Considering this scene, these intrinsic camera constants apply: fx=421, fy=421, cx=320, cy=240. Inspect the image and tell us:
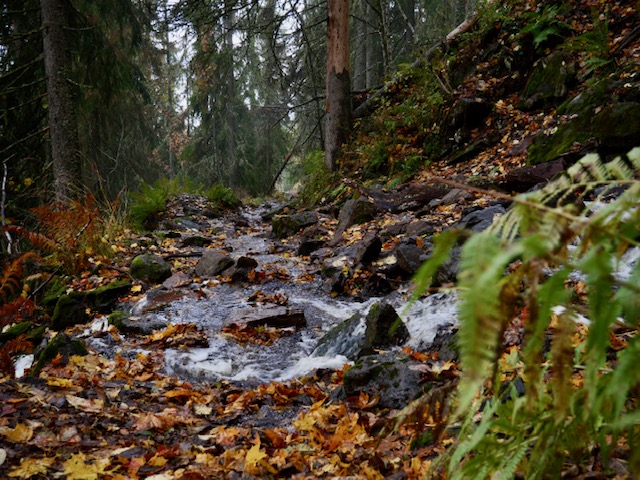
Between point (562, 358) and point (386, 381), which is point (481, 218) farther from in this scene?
point (562, 358)

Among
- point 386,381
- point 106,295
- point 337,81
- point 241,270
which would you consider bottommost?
point 386,381

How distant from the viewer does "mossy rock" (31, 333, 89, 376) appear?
3035 millimetres

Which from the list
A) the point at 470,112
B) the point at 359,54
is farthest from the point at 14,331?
the point at 359,54

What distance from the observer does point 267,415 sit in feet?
8.04

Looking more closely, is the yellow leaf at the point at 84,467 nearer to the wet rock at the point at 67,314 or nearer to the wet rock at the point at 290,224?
the wet rock at the point at 67,314

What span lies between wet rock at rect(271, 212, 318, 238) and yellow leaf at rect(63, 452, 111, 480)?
18.6 ft

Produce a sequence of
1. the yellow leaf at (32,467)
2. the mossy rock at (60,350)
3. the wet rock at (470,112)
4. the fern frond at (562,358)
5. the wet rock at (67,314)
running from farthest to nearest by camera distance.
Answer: the wet rock at (470,112), the wet rock at (67,314), the mossy rock at (60,350), the yellow leaf at (32,467), the fern frond at (562,358)

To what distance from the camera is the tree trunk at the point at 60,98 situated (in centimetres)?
669

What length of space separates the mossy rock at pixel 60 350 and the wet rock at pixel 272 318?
1.22 m

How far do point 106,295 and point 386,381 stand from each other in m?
3.58

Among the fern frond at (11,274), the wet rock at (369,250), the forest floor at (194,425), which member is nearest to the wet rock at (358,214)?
the wet rock at (369,250)

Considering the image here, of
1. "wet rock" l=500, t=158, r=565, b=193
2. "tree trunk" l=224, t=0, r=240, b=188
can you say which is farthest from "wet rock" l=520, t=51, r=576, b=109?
"tree trunk" l=224, t=0, r=240, b=188

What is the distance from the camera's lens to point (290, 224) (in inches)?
289

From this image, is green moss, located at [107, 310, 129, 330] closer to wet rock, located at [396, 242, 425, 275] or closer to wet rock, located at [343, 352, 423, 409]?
wet rock, located at [343, 352, 423, 409]
